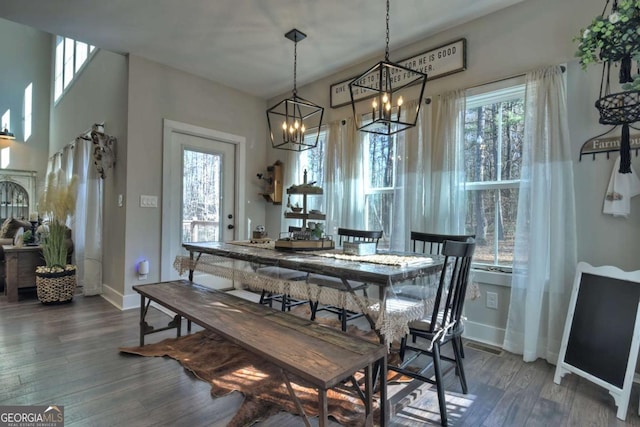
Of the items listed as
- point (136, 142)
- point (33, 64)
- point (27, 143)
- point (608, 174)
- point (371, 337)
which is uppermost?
point (33, 64)

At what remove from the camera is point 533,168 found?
8.13 ft

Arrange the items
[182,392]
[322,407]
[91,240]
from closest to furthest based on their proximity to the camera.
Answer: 1. [322,407]
2. [182,392]
3. [91,240]

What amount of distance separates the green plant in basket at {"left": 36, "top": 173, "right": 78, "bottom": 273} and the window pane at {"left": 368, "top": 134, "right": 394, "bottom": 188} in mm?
3537

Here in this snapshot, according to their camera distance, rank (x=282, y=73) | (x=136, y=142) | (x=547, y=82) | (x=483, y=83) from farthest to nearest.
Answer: (x=282, y=73)
(x=136, y=142)
(x=483, y=83)
(x=547, y=82)

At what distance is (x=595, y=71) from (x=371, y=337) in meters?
2.63

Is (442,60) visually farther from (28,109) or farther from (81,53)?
(28,109)

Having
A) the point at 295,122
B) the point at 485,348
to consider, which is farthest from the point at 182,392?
the point at 485,348

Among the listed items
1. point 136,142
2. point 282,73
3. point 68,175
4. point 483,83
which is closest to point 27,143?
point 68,175

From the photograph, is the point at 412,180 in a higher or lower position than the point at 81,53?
lower

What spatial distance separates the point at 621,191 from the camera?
2.13m

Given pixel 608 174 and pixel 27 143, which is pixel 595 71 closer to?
pixel 608 174

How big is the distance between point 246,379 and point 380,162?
2.50m

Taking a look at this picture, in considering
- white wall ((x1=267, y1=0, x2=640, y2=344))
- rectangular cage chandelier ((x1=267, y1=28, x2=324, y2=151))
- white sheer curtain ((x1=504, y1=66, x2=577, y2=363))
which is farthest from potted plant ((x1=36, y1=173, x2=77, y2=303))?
white sheer curtain ((x1=504, y1=66, x2=577, y2=363))

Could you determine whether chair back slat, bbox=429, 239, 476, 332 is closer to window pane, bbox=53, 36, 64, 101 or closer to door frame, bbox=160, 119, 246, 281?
door frame, bbox=160, 119, 246, 281
